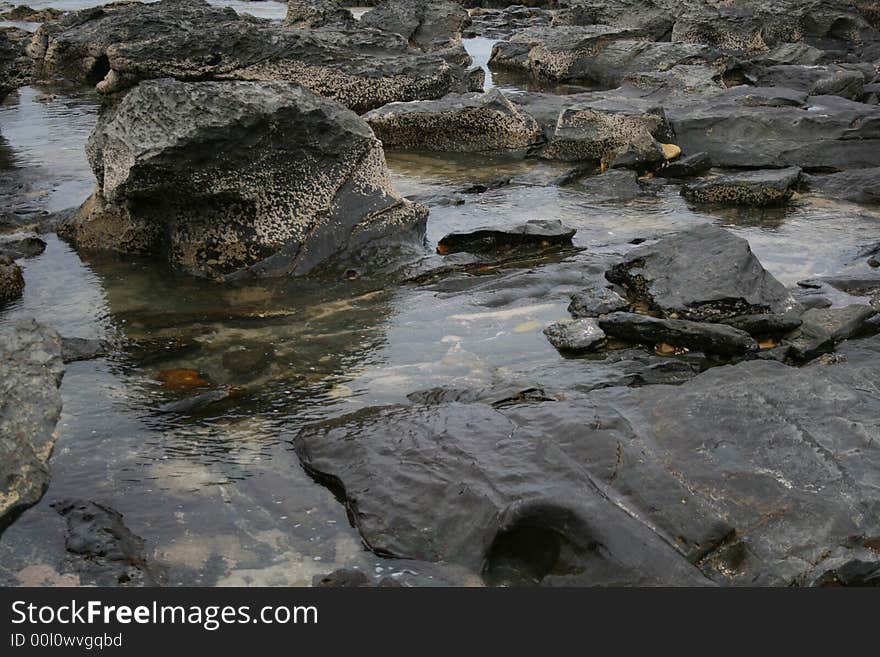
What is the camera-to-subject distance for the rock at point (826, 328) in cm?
517

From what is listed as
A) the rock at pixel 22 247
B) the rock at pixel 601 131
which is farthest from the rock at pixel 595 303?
the rock at pixel 22 247

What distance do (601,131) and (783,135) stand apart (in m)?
1.74

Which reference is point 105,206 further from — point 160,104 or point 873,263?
point 873,263

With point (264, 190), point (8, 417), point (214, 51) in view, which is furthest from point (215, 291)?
point (214, 51)

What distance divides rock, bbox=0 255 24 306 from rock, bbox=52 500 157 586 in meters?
2.64

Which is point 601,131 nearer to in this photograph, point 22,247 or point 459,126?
point 459,126

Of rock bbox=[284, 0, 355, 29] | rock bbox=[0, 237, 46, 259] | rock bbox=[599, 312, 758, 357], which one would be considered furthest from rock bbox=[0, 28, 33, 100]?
rock bbox=[599, 312, 758, 357]

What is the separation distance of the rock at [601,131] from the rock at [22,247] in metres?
4.91

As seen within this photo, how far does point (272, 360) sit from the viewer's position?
5.18 m

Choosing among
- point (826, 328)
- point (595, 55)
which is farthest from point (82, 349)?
point (595, 55)

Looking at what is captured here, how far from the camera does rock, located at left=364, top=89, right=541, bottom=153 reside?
391 inches

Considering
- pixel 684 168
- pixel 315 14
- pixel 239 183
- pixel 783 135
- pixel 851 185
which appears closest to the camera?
pixel 239 183

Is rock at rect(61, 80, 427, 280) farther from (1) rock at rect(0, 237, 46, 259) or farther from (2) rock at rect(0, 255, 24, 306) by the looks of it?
(2) rock at rect(0, 255, 24, 306)

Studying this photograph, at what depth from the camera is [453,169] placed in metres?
9.36
